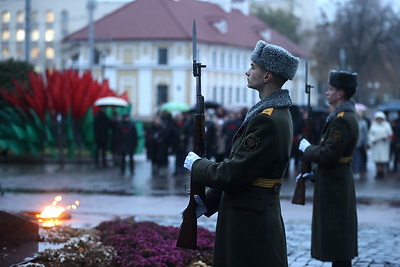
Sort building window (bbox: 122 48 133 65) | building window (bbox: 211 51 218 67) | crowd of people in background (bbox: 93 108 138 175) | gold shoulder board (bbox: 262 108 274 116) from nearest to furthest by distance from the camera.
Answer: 1. gold shoulder board (bbox: 262 108 274 116)
2. crowd of people in background (bbox: 93 108 138 175)
3. building window (bbox: 122 48 133 65)
4. building window (bbox: 211 51 218 67)

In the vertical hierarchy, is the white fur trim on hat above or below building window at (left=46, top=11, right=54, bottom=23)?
below

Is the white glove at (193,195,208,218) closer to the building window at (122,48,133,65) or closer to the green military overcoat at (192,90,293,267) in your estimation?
the green military overcoat at (192,90,293,267)

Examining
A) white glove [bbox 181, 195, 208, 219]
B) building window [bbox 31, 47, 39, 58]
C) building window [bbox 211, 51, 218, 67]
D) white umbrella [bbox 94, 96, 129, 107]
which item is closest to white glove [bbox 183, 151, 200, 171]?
white glove [bbox 181, 195, 208, 219]

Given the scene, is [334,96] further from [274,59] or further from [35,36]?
[35,36]

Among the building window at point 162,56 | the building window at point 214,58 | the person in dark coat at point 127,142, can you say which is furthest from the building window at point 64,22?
the person in dark coat at point 127,142

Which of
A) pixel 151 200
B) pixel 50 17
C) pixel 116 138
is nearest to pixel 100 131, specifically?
pixel 116 138

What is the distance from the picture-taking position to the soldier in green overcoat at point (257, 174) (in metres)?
4.80

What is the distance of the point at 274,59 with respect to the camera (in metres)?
5.00

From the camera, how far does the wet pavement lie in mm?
9508

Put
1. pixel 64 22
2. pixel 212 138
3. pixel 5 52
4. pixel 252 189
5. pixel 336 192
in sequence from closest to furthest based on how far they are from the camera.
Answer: pixel 252 189 < pixel 336 192 < pixel 212 138 < pixel 5 52 < pixel 64 22

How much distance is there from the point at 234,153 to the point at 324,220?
2542mm

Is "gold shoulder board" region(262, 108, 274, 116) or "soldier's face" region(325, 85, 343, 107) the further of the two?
"soldier's face" region(325, 85, 343, 107)

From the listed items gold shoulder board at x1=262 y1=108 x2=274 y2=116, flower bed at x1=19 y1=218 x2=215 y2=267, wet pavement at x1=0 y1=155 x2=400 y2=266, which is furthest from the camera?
wet pavement at x1=0 y1=155 x2=400 y2=266

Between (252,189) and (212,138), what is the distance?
49.6ft
